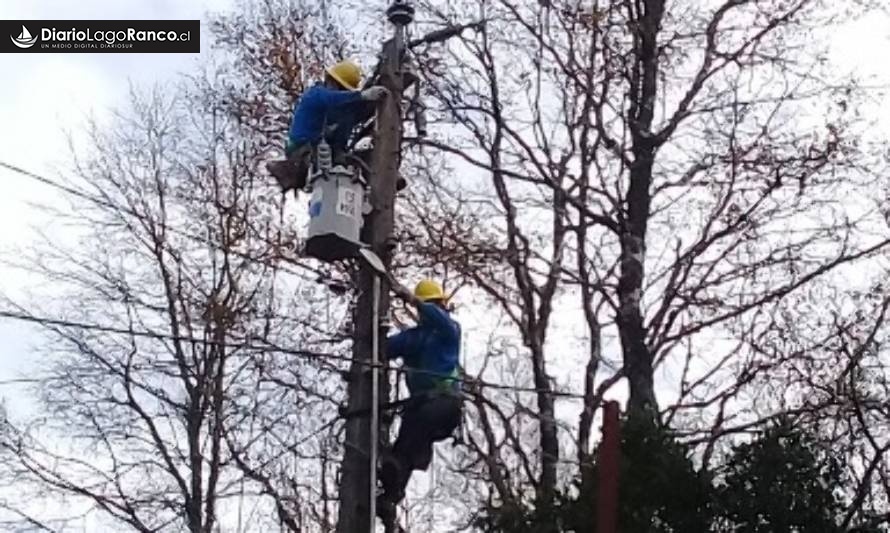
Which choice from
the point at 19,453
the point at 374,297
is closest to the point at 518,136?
the point at 374,297

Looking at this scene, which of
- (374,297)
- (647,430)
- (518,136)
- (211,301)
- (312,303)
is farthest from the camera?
(211,301)

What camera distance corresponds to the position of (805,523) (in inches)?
278

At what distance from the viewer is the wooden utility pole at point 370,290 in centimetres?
615

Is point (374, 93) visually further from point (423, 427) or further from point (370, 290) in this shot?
point (423, 427)

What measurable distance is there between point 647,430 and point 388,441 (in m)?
1.73

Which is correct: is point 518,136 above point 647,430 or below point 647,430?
above

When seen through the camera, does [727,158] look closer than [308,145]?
No

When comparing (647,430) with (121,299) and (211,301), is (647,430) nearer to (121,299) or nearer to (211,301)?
(211,301)

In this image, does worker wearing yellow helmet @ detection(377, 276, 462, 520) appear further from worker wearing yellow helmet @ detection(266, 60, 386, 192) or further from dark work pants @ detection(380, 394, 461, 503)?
worker wearing yellow helmet @ detection(266, 60, 386, 192)

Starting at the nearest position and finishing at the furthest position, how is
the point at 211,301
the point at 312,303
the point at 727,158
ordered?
1. the point at 727,158
2. the point at 312,303
3. the point at 211,301

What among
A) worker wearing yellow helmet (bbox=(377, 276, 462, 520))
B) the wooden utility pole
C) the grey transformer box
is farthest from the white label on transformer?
worker wearing yellow helmet (bbox=(377, 276, 462, 520))

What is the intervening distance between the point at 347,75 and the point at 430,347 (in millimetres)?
1576

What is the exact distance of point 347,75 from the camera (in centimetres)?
712

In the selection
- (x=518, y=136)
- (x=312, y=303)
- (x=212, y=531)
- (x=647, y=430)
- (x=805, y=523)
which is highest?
(x=518, y=136)
